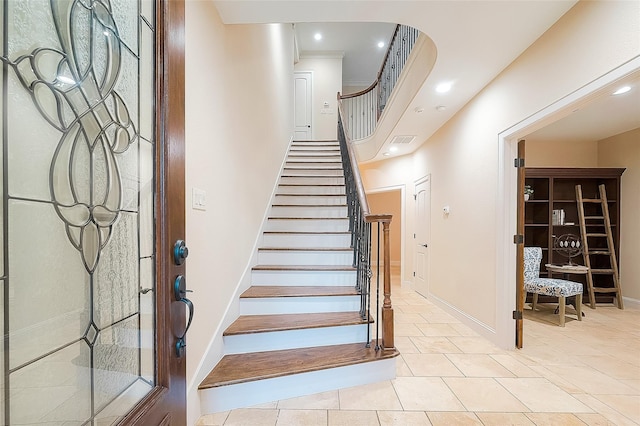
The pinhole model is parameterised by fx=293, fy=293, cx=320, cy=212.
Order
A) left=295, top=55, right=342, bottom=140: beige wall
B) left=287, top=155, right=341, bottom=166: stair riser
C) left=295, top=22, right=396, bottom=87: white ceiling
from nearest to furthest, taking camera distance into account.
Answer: left=287, top=155, right=341, bottom=166: stair riser < left=295, top=22, right=396, bottom=87: white ceiling < left=295, top=55, right=342, bottom=140: beige wall

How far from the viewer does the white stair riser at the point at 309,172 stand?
4.73 metres

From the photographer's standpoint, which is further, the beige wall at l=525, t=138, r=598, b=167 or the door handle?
the beige wall at l=525, t=138, r=598, b=167

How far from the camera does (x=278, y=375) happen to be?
1.85 meters

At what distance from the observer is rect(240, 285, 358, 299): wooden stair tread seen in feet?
8.04

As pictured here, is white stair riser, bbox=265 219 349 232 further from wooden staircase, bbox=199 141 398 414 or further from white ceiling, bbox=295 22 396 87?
white ceiling, bbox=295 22 396 87

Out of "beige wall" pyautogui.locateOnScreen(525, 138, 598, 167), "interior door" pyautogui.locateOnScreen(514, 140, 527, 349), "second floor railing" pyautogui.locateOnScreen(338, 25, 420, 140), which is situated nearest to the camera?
"interior door" pyautogui.locateOnScreen(514, 140, 527, 349)

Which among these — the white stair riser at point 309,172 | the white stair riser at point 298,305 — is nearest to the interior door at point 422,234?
the white stair riser at point 309,172

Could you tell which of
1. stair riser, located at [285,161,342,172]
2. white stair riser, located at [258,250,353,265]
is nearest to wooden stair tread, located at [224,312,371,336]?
white stair riser, located at [258,250,353,265]

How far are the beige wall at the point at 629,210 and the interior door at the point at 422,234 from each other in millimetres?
2971

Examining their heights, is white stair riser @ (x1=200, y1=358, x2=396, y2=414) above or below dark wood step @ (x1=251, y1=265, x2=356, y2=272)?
below

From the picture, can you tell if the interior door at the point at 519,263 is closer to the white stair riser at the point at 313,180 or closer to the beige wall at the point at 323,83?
the white stair riser at the point at 313,180

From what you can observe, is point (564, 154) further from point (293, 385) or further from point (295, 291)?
point (293, 385)

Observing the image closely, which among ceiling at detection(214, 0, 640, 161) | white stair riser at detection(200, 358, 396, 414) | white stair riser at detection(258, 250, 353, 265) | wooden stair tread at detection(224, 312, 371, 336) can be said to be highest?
ceiling at detection(214, 0, 640, 161)

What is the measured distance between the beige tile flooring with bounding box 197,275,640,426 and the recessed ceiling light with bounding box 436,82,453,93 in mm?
2581
